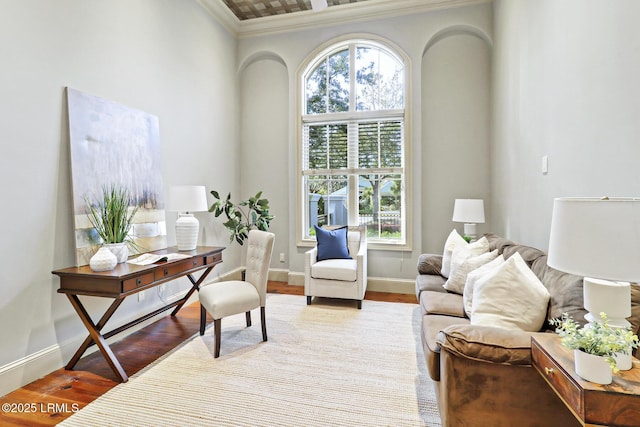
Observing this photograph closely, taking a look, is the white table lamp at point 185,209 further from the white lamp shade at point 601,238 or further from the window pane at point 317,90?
the white lamp shade at point 601,238

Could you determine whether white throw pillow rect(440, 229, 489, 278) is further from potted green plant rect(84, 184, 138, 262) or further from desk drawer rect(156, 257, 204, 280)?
potted green plant rect(84, 184, 138, 262)

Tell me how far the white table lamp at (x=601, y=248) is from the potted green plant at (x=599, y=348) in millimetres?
80

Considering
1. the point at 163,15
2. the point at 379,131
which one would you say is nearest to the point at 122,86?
the point at 163,15

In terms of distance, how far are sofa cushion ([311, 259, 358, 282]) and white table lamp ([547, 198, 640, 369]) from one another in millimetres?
2557

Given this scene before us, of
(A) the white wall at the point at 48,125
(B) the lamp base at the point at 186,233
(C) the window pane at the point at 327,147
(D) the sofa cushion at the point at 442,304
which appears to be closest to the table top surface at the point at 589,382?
(D) the sofa cushion at the point at 442,304

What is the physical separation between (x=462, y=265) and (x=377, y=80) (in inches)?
116

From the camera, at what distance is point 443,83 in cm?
426

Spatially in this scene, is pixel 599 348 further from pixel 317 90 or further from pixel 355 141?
pixel 317 90

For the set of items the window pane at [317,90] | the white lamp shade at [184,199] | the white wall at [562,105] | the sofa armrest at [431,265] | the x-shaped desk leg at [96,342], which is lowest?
the x-shaped desk leg at [96,342]

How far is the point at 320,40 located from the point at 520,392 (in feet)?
15.2

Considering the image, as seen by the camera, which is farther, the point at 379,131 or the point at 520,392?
the point at 379,131

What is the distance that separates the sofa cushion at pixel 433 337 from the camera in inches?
66.4

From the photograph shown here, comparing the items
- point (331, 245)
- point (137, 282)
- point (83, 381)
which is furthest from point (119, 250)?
point (331, 245)

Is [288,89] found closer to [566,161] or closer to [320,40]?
[320,40]
